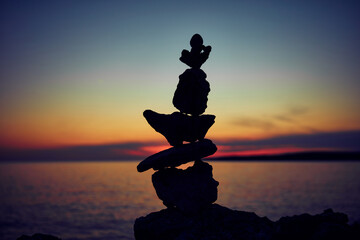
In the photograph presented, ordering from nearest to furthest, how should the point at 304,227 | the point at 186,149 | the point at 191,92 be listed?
the point at 304,227
the point at 186,149
the point at 191,92

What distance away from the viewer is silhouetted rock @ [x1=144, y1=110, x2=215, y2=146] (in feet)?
46.9

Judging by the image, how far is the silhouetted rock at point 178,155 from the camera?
45.7ft

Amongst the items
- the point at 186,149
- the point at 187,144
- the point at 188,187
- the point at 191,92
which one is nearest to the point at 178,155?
the point at 186,149

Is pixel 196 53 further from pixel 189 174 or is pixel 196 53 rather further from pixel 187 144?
pixel 189 174

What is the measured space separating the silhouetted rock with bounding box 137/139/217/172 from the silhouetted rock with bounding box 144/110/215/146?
38cm

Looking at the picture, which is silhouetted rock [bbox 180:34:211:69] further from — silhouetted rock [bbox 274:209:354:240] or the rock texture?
silhouetted rock [bbox 274:209:354:240]

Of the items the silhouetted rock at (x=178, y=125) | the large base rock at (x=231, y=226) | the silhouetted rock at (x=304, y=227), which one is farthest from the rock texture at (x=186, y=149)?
the silhouetted rock at (x=304, y=227)

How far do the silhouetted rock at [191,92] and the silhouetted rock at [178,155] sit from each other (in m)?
1.51

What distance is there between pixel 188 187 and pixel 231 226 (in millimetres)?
2307

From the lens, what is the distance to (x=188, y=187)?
14.3 meters

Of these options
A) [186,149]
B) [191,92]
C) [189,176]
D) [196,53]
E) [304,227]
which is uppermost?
[196,53]

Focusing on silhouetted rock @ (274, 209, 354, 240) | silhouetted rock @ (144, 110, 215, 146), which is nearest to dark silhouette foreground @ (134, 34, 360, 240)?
silhouetted rock @ (144, 110, 215, 146)

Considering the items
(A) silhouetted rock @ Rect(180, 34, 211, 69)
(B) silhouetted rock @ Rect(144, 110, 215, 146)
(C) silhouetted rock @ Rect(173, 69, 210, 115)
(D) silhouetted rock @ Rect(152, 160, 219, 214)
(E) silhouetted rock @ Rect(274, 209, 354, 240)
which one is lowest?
(E) silhouetted rock @ Rect(274, 209, 354, 240)

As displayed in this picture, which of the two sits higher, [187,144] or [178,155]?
[187,144]
